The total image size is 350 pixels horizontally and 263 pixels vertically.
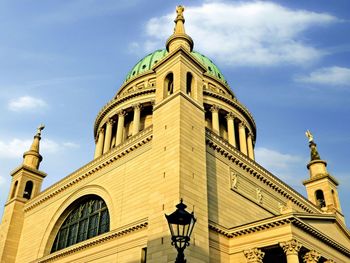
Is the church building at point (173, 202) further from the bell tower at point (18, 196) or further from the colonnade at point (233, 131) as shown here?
the colonnade at point (233, 131)

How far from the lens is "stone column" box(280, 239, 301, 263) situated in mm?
18641

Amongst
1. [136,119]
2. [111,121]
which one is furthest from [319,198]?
[111,121]

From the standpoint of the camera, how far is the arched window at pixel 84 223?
26391 millimetres

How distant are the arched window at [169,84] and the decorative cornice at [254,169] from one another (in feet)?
11.8

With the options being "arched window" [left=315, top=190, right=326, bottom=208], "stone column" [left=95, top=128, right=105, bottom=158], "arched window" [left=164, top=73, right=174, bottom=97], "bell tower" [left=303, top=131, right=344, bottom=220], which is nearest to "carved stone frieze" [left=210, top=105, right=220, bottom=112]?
"bell tower" [left=303, top=131, right=344, bottom=220]

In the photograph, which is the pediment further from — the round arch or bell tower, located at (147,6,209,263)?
the round arch

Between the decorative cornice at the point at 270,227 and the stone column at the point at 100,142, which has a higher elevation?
the stone column at the point at 100,142

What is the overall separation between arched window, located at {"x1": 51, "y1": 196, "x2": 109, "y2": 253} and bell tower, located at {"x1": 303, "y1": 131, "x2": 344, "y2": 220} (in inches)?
819

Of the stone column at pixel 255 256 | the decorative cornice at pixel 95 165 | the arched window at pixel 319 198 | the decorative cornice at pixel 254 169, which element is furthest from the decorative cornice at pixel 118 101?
the stone column at pixel 255 256

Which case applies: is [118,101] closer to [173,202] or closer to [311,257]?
[173,202]

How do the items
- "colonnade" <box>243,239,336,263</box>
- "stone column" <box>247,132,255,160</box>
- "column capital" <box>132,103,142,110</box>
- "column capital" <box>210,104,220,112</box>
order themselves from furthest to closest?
"stone column" <box>247,132,255,160</box> → "column capital" <box>132,103,142,110</box> → "column capital" <box>210,104,220,112</box> → "colonnade" <box>243,239,336,263</box>

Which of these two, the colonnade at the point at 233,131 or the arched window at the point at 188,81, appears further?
the colonnade at the point at 233,131

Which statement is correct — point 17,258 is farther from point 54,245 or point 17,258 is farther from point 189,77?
point 189,77

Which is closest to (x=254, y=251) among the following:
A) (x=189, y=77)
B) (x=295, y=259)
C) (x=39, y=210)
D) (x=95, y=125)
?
(x=295, y=259)
